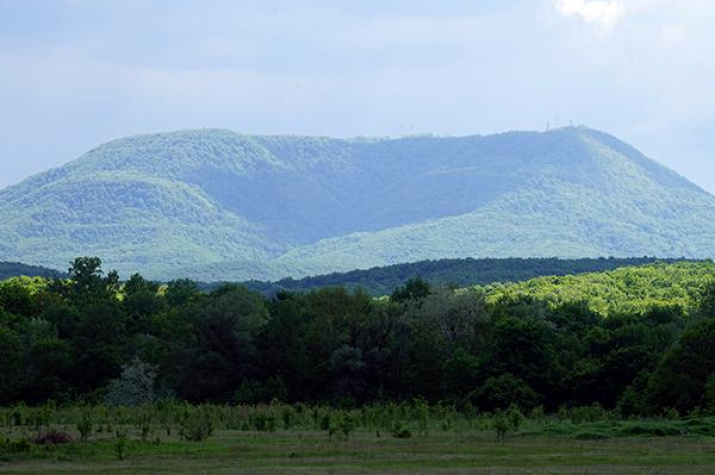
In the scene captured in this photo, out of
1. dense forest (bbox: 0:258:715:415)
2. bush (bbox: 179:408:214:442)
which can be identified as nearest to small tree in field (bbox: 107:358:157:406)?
dense forest (bbox: 0:258:715:415)

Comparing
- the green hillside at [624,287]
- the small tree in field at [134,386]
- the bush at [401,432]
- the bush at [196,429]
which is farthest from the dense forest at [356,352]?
the green hillside at [624,287]

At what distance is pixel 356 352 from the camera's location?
76375mm

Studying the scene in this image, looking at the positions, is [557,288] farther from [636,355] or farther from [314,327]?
[636,355]

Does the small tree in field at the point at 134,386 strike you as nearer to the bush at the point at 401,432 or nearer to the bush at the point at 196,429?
the bush at the point at 196,429

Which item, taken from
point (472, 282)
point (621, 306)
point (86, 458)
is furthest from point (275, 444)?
point (472, 282)

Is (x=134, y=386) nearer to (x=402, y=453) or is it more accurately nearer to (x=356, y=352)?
(x=356, y=352)

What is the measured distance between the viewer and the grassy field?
3797 cm

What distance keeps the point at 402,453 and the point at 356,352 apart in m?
34.3

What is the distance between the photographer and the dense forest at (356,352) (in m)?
67.8

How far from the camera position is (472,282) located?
191 meters

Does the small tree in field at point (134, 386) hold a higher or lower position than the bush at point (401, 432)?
higher

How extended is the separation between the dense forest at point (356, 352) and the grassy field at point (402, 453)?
514 inches

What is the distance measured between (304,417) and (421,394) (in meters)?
19.1

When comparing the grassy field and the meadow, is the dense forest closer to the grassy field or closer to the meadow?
the meadow
